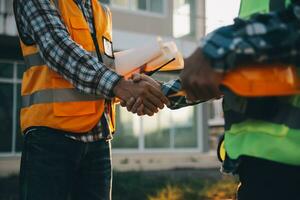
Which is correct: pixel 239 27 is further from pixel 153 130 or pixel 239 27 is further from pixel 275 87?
pixel 153 130

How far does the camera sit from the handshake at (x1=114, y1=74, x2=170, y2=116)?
7.02 feet

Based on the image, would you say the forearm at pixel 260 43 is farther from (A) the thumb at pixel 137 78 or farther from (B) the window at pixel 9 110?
(B) the window at pixel 9 110

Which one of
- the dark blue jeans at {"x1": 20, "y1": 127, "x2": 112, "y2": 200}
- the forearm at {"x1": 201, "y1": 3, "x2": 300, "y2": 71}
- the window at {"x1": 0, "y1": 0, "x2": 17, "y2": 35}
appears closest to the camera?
the forearm at {"x1": 201, "y1": 3, "x2": 300, "y2": 71}

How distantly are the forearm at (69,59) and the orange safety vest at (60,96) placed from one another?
0.23 ft

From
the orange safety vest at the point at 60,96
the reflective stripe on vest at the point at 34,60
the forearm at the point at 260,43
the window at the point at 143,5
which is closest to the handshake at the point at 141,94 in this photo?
the orange safety vest at the point at 60,96

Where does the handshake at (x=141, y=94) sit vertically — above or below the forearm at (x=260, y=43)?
below

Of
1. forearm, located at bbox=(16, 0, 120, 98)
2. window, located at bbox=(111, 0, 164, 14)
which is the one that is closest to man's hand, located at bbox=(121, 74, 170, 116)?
forearm, located at bbox=(16, 0, 120, 98)

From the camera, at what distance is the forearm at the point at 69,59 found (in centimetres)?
210

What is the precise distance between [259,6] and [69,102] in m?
A: 1.02

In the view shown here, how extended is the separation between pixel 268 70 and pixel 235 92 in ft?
0.34

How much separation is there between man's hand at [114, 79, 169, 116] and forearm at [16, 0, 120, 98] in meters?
0.05

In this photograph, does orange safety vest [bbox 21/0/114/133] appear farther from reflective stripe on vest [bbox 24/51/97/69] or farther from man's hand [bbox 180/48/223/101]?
man's hand [bbox 180/48/223/101]

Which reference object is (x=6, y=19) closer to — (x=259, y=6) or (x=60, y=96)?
(x=60, y=96)

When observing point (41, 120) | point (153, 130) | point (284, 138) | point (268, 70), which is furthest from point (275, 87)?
point (153, 130)
